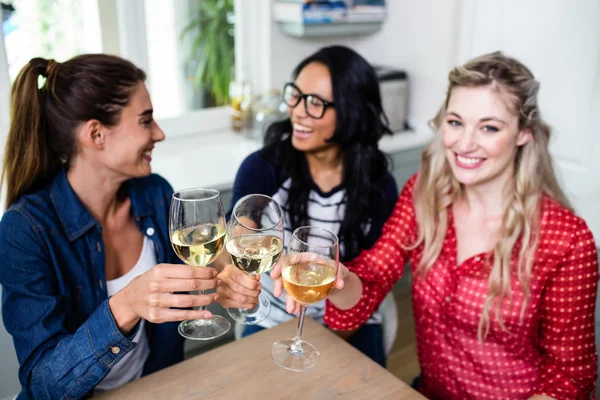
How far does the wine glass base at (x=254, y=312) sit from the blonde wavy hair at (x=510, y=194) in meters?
0.46

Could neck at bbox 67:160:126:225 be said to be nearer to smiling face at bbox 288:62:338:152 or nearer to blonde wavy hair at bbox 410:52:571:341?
smiling face at bbox 288:62:338:152

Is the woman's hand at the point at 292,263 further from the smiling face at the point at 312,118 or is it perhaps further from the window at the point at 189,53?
the window at the point at 189,53

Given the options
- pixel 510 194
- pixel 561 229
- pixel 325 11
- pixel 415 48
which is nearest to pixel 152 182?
Result: pixel 510 194

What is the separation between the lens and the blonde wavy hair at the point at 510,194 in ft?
4.41

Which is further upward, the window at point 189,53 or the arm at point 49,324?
the window at point 189,53

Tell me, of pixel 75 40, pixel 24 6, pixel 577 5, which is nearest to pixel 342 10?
pixel 577 5

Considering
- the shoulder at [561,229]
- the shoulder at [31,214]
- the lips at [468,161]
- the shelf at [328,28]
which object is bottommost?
→ the shoulder at [561,229]

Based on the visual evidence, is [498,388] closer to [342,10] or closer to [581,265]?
[581,265]

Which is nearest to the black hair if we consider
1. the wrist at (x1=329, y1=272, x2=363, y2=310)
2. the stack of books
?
the wrist at (x1=329, y1=272, x2=363, y2=310)

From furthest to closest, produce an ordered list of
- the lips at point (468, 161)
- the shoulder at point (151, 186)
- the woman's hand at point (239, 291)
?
1. the shoulder at point (151, 186)
2. the lips at point (468, 161)
3. the woman's hand at point (239, 291)

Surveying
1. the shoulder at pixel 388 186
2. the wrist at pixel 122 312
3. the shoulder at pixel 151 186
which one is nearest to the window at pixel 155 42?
the shoulder at pixel 151 186

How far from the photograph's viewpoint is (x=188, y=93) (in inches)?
106

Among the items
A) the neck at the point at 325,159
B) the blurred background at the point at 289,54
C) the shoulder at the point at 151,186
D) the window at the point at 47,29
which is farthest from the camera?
the blurred background at the point at 289,54

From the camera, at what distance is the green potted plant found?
2.64 meters
